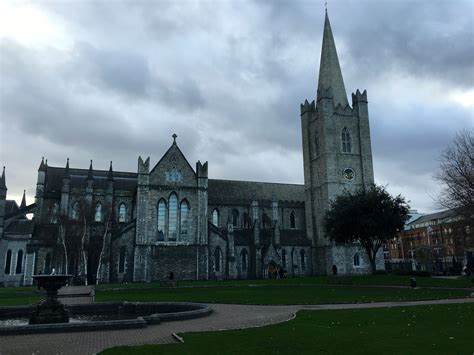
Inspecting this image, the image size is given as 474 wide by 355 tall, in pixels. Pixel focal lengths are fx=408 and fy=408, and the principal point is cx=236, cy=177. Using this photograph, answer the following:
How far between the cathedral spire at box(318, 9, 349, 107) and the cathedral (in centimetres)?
19

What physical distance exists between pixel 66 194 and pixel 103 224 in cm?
689

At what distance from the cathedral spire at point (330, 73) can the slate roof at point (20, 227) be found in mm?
47018

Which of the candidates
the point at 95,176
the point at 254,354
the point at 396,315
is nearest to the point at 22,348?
the point at 254,354

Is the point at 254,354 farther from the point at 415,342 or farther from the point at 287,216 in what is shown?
the point at 287,216

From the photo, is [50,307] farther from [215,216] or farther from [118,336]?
[215,216]

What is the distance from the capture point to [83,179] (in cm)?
6381

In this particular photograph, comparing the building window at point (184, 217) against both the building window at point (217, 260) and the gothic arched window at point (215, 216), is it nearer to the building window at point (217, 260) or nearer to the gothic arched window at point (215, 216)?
the building window at point (217, 260)

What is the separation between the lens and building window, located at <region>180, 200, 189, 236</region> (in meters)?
54.8

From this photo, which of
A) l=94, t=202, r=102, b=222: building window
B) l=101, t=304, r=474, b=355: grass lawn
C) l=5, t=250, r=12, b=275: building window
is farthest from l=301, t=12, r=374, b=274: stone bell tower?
l=101, t=304, r=474, b=355: grass lawn

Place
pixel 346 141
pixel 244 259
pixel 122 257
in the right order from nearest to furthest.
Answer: pixel 122 257
pixel 244 259
pixel 346 141

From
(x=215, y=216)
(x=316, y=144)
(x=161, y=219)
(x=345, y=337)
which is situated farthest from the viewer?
(x=316, y=144)

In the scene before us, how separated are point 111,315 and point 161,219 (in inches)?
1331

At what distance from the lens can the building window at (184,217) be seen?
54.8 metres

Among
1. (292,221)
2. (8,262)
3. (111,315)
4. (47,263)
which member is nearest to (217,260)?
(292,221)
